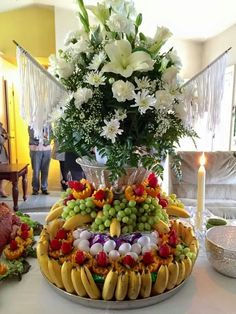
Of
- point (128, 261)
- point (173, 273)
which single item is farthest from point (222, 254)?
point (128, 261)

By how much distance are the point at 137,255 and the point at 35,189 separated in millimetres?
3824

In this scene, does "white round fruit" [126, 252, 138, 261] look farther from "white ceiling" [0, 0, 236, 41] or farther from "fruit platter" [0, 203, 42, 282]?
"white ceiling" [0, 0, 236, 41]

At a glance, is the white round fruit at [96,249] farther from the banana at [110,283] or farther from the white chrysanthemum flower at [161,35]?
the white chrysanthemum flower at [161,35]

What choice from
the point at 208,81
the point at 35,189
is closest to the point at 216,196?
the point at 208,81

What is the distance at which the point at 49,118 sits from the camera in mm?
976

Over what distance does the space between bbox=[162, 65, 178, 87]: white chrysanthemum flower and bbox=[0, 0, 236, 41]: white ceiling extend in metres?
2.42

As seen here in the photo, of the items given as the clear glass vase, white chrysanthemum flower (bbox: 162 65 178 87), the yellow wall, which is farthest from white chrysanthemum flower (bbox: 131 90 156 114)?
the yellow wall

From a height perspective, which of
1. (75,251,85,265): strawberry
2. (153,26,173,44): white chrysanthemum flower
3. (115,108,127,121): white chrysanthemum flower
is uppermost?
(153,26,173,44): white chrysanthemum flower

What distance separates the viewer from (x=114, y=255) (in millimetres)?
845

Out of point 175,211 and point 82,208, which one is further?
point 175,211

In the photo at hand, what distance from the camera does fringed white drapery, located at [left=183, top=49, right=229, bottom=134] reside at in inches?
39.6

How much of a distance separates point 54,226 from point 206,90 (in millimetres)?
736

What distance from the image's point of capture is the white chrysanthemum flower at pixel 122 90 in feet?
2.78

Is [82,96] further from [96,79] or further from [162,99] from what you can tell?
[162,99]
